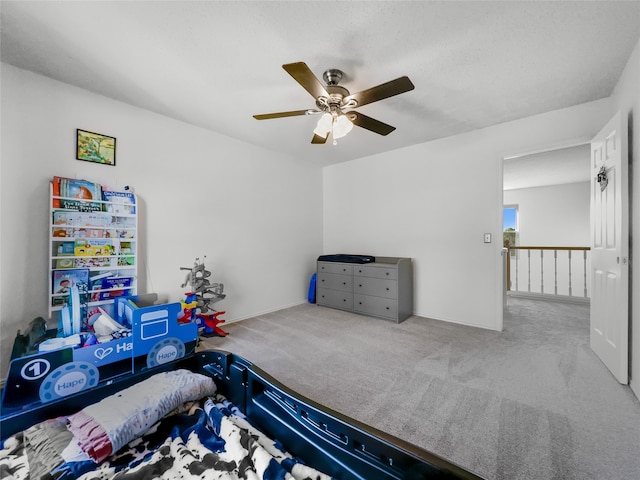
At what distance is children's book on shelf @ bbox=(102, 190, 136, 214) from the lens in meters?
2.46

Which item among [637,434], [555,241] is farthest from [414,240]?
[555,241]

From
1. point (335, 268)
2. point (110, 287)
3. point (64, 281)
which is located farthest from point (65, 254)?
point (335, 268)

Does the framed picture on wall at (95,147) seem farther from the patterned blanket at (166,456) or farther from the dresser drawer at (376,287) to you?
the dresser drawer at (376,287)

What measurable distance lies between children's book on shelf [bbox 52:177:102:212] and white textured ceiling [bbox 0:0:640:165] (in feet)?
2.91

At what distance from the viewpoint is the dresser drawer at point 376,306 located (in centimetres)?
354

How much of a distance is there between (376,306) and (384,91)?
2.75 meters

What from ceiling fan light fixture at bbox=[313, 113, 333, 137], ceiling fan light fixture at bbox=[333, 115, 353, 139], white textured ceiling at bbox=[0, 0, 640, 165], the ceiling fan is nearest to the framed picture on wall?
white textured ceiling at bbox=[0, 0, 640, 165]

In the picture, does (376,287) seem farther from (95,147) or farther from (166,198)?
(95,147)

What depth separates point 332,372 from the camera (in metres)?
2.24

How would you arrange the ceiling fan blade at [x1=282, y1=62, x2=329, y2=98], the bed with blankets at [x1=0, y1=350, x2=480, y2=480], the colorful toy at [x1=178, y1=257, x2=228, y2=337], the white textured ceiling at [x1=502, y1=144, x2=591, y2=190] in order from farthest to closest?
1. the white textured ceiling at [x1=502, y1=144, x2=591, y2=190]
2. the colorful toy at [x1=178, y1=257, x2=228, y2=337]
3. the ceiling fan blade at [x1=282, y1=62, x2=329, y2=98]
4. the bed with blankets at [x1=0, y1=350, x2=480, y2=480]

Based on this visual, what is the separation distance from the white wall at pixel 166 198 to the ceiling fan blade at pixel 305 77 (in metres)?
1.97

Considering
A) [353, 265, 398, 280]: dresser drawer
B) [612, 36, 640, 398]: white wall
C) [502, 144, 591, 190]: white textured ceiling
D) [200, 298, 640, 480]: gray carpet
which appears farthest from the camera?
[502, 144, 591, 190]: white textured ceiling

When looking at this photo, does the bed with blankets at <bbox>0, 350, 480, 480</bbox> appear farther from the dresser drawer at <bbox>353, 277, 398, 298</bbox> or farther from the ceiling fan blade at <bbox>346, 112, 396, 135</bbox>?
the dresser drawer at <bbox>353, 277, 398, 298</bbox>

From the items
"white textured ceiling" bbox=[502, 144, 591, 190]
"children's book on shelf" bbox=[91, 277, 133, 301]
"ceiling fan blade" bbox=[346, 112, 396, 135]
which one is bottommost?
"children's book on shelf" bbox=[91, 277, 133, 301]
